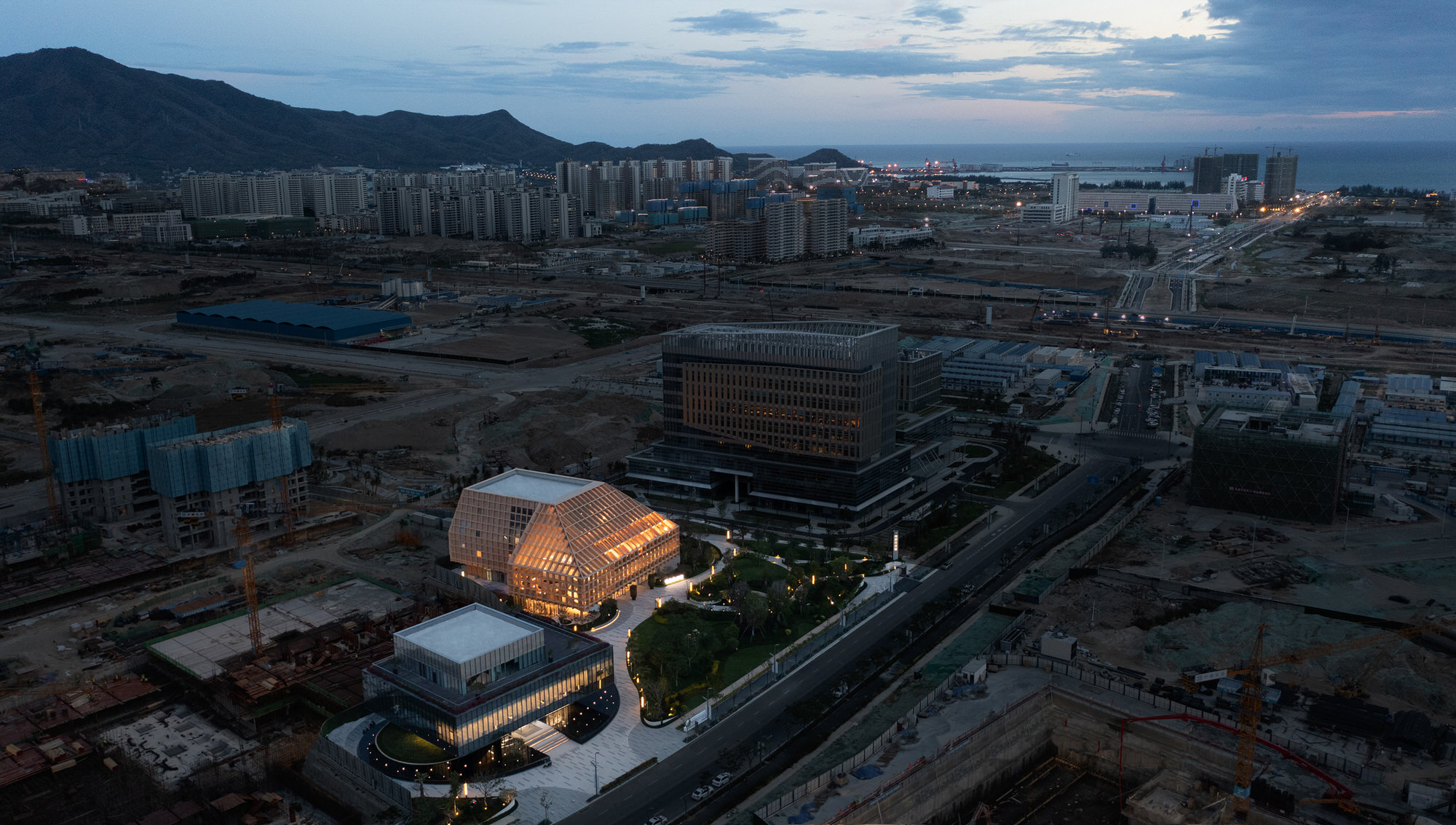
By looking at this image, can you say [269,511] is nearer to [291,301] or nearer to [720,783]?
[720,783]

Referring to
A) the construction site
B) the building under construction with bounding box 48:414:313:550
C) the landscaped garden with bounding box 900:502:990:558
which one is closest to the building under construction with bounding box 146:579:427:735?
the construction site

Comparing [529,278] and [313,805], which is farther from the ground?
[529,278]

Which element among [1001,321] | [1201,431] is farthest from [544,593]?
[1001,321]

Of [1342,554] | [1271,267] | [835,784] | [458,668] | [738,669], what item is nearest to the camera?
[835,784]

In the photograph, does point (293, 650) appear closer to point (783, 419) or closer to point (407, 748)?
point (407, 748)

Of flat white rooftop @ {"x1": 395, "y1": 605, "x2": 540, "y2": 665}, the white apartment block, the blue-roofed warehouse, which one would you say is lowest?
flat white rooftop @ {"x1": 395, "y1": 605, "x2": 540, "y2": 665}

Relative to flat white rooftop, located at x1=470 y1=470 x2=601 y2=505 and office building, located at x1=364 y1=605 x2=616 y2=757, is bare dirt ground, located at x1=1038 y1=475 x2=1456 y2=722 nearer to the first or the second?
office building, located at x1=364 y1=605 x2=616 y2=757
